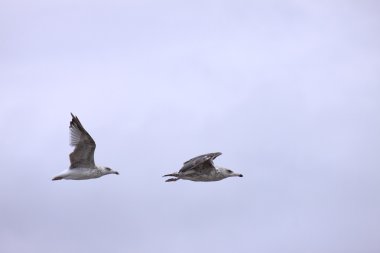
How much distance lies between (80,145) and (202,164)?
4.57m

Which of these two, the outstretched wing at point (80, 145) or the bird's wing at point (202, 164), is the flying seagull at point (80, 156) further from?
the bird's wing at point (202, 164)

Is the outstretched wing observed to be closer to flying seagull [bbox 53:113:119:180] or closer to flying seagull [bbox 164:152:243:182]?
flying seagull [bbox 53:113:119:180]

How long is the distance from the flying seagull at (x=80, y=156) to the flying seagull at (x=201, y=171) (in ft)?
10.3

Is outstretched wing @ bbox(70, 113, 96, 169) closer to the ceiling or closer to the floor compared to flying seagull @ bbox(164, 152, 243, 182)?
closer to the ceiling

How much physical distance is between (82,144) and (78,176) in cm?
134

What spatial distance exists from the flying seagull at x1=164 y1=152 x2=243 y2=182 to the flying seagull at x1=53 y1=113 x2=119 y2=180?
3125mm

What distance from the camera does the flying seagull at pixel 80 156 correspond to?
7231 cm

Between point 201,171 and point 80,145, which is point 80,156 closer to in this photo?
point 80,145

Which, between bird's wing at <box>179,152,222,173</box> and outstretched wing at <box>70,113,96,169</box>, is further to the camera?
outstretched wing at <box>70,113,96,169</box>

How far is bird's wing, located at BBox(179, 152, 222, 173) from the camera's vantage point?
2837 inches

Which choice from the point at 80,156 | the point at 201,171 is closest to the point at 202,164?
the point at 201,171

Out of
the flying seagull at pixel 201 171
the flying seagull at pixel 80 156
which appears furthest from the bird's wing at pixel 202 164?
the flying seagull at pixel 80 156

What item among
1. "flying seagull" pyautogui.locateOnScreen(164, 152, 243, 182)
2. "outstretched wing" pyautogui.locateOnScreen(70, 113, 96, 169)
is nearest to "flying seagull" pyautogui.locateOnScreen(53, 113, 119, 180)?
"outstretched wing" pyautogui.locateOnScreen(70, 113, 96, 169)

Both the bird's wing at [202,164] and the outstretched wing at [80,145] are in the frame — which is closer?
the bird's wing at [202,164]
